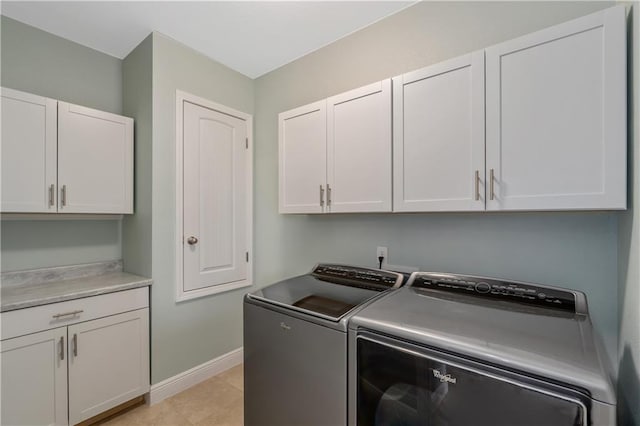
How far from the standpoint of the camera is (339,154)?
5.68 feet

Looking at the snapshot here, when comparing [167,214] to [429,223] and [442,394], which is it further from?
[442,394]

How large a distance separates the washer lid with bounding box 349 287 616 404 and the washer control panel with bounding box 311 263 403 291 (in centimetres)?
28

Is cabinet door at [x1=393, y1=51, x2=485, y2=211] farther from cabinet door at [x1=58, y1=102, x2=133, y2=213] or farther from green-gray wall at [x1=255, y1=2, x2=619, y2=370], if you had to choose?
cabinet door at [x1=58, y1=102, x2=133, y2=213]

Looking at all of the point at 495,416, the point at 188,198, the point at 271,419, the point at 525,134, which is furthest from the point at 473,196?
the point at 188,198

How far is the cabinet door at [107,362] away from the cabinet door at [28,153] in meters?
0.82

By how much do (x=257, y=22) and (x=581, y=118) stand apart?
195 cm

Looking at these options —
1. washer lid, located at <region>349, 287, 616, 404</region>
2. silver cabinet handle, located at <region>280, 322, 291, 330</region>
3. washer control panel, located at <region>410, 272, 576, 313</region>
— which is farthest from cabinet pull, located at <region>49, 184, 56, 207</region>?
washer control panel, located at <region>410, 272, 576, 313</region>

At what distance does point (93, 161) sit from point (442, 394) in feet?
8.13

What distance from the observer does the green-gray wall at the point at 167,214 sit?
6.72 ft

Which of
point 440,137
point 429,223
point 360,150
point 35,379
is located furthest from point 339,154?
point 35,379

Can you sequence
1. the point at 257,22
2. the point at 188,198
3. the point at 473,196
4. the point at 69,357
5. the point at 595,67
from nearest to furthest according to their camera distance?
the point at 595,67, the point at 473,196, the point at 69,357, the point at 257,22, the point at 188,198

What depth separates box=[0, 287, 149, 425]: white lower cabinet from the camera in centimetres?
151

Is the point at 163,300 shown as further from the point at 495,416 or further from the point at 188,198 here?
the point at 495,416

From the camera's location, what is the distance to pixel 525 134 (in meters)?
1.14
